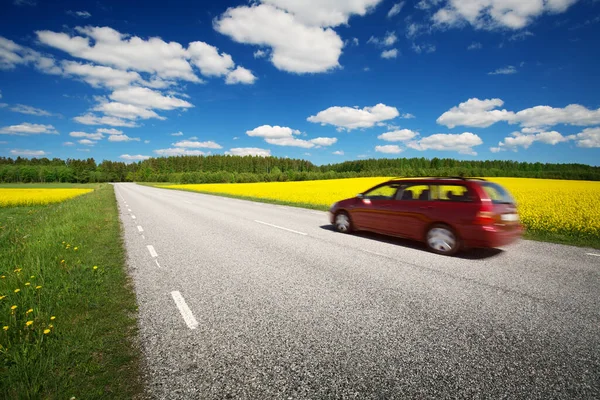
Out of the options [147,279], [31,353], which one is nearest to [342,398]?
[31,353]

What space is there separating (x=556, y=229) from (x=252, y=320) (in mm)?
10457

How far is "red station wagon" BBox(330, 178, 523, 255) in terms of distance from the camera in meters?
5.79

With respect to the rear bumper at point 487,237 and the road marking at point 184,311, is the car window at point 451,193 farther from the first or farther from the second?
the road marking at point 184,311

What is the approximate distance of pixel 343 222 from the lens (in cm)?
864

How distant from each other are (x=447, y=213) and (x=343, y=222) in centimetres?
320

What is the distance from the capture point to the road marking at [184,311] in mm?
3302

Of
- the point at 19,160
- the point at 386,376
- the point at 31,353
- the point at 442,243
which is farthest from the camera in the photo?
the point at 19,160

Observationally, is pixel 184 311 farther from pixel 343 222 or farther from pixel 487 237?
pixel 487 237

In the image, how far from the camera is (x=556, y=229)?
8711mm

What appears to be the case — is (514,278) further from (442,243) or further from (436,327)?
(436,327)

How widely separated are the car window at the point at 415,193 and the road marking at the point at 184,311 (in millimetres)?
5713

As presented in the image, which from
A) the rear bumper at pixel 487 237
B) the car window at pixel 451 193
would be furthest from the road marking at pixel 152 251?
the rear bumper at pixel 487 237

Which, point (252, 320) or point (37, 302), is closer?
point (252, 320)

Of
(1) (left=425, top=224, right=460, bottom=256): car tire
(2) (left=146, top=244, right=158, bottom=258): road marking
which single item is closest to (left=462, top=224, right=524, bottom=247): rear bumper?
(1) (left=425, top=224, right=460, bottom=256): car tire
